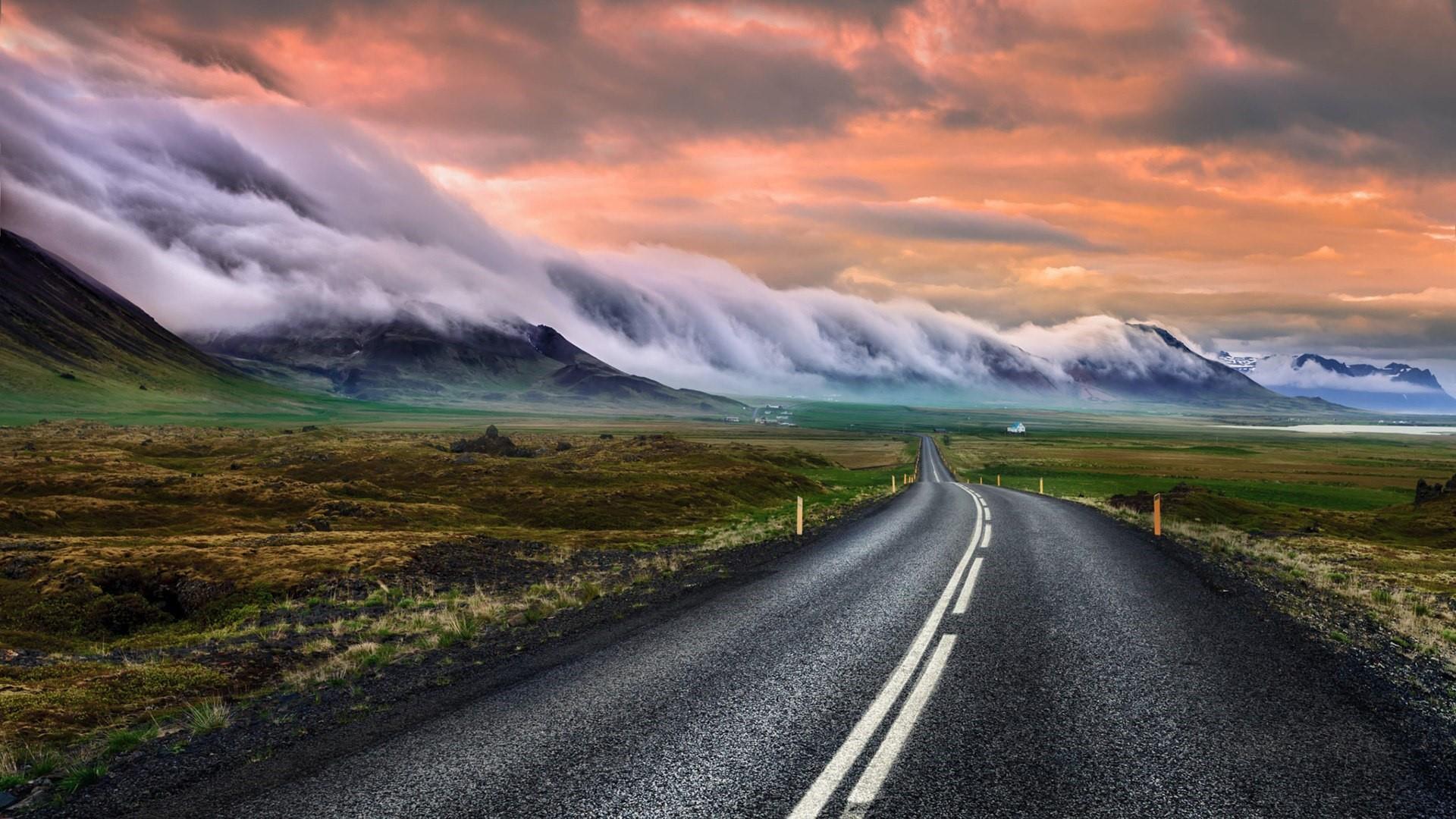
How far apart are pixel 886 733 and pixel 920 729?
0.37 meters

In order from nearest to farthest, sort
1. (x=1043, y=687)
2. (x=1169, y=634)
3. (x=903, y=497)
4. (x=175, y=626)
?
(x=1043, y=687) → (x=1169, y=634) → (x=175, y=626) → (x=903, y=497)

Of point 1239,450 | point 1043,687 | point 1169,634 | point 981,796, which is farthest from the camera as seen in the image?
point 1239,450

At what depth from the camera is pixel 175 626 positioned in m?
16.2

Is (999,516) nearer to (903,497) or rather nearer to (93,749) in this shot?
(903,497)

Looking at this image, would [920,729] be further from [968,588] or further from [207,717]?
[207,717]

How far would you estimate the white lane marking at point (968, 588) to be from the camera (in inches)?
458

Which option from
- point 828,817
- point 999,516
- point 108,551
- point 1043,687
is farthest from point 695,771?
point 999,516

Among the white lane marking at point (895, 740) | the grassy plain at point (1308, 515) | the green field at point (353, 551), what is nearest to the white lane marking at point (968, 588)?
the white lane marking at point (895, 740)

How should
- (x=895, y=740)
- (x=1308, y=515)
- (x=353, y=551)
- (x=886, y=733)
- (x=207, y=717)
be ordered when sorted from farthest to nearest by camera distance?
(x=1308, y=515) < (x=353, y=551) < (x=207, y=717) < (x=886, y=733) < (x=895, y=740)

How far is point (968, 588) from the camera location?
13242 mm

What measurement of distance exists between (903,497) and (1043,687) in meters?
32.3

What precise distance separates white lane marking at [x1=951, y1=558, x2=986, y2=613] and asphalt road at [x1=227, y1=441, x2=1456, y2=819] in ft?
0.49

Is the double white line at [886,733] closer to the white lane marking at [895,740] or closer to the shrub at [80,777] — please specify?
the white lane marking at [895,740]

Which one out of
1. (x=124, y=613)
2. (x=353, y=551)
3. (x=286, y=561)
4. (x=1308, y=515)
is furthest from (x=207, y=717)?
(x=1308, y=515)
